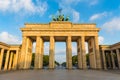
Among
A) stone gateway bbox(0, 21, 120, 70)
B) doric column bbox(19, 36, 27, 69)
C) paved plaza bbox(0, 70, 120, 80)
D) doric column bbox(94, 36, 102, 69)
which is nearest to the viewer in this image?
paved plaza bbox(0, 70, 120, 80)

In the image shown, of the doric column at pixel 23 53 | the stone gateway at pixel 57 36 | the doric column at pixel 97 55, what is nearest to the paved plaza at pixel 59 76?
the doric column at pixel 23 53

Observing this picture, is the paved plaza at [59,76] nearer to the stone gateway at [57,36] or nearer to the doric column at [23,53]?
the doric column at [23,53]

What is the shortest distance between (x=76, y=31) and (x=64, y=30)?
156 inches

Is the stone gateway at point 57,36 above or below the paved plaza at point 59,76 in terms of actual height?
above

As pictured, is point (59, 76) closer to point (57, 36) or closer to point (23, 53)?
point (57, 36)

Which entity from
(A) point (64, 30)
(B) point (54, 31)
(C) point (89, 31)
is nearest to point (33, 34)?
(B) point (54, 31)

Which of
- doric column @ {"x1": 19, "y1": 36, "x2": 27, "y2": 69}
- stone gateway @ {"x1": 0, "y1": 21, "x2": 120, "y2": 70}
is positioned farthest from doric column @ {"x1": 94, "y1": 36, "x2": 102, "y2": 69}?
doric column @ {"x1": 19, "y1": 36, "x2": 27, "y2": 69}

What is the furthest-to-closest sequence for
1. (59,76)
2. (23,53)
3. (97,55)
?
(23,53)
(97,55)
(59,76)

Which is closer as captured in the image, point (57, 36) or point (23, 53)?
point (23, 53)

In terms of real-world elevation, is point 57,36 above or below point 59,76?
above

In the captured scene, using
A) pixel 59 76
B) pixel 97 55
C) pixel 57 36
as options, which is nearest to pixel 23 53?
pixel 57 36

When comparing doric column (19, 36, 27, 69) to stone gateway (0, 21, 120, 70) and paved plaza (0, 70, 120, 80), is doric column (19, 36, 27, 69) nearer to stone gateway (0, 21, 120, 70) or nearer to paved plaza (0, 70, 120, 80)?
stone gateway (0, 21, 120, 70)

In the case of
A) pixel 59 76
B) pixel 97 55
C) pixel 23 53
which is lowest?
pixel 59 76

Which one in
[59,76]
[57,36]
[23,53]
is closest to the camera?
[59,76]
